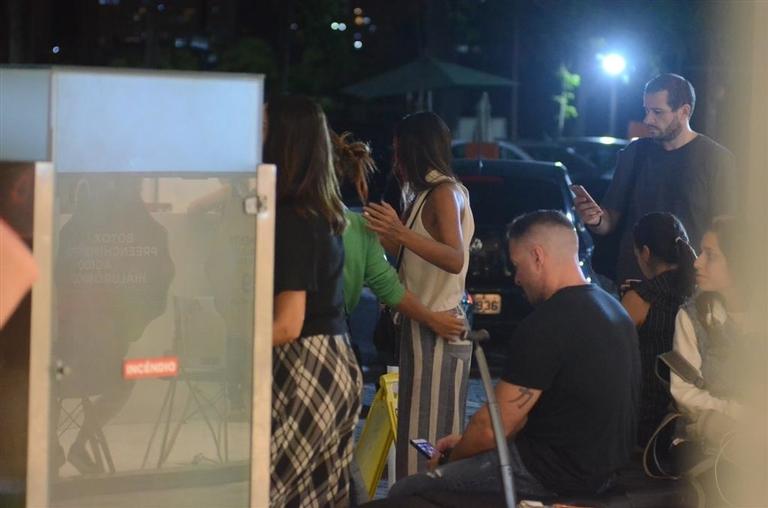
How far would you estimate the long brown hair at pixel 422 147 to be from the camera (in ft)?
19.4

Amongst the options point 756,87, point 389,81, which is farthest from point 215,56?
point 756,87

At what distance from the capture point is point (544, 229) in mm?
4801

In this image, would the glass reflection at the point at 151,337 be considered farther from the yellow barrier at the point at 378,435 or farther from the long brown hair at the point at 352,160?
the yellow barrier at the point at 378,435

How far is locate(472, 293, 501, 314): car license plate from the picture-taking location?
37.9 ft

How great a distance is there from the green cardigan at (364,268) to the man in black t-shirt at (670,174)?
7.08 feet

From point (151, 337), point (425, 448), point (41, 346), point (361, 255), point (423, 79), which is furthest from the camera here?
point (423, 79)

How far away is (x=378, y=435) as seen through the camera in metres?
6.27

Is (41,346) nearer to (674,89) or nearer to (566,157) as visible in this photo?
(674,89)

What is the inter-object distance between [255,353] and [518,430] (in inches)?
54.9

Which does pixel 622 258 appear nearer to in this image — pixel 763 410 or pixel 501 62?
pixel 763 410

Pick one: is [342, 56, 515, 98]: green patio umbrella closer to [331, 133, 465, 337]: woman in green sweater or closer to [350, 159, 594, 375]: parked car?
[350, 159, 594, 375]: parked car

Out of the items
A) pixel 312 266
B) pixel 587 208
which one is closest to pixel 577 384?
pixel 312 266

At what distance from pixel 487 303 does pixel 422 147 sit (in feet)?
18.8

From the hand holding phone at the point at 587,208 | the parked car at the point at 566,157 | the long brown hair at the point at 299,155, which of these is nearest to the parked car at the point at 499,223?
the hand holding phone at the point at 587,208
